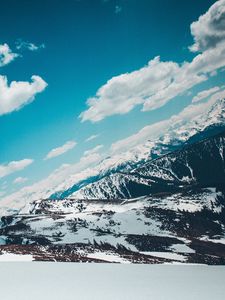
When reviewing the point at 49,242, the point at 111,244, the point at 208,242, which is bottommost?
the point at 208,242

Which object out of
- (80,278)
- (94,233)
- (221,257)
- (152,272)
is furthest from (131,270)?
(94,233)

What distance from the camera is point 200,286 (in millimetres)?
21859

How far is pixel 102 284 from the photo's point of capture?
21.4 meters

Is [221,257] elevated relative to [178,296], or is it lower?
lower

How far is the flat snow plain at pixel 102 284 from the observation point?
1803 cm

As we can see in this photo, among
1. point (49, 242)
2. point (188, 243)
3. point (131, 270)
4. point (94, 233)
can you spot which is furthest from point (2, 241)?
point (131, 270)

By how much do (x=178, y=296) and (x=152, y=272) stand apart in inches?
376

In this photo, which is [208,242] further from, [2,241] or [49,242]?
[2,241]

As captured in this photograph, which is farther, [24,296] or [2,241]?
[2,241]

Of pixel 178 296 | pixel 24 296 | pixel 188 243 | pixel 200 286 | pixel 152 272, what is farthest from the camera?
pixel 188 243

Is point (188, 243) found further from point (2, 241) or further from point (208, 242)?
point (2, 241)

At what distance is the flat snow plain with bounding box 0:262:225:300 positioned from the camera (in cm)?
1803

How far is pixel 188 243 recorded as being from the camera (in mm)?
168375

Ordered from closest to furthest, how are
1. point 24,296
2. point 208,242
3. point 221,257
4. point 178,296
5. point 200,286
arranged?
1. point 24,296
2. point 178,296
3. point 200,286
4. point 221,257
5. point 208,242
